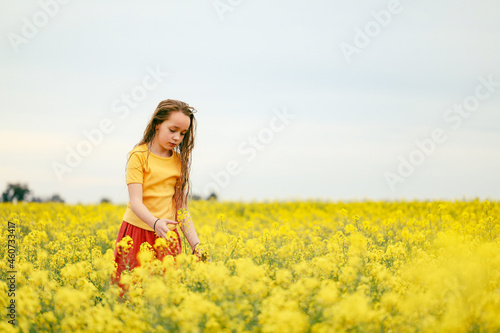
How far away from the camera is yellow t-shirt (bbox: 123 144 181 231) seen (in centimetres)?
409

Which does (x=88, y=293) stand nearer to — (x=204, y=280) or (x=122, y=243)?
(x=122, y=243)

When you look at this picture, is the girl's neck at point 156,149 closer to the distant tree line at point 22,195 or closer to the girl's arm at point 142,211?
the girl's arm at point 142,211

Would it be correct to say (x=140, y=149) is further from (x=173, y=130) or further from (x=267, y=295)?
(x=267, y=295)

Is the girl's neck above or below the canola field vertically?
above

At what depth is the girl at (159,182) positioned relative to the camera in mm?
4059

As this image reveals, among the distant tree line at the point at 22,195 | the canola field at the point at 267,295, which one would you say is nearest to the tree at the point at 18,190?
the distant tree line at the point at 22,195

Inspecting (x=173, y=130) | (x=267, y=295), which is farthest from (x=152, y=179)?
(x=267, y=295)

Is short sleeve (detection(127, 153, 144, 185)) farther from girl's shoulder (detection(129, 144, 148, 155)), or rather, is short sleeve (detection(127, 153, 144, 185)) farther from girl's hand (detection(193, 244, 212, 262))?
girl's hand (detection(193, 244, 212, 262))

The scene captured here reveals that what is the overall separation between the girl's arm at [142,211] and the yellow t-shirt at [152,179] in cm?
7

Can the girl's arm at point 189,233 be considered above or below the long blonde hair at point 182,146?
below

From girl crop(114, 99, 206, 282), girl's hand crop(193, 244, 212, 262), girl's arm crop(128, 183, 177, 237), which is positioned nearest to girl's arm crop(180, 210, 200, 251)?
girl crop(114, 99, 206, 282)

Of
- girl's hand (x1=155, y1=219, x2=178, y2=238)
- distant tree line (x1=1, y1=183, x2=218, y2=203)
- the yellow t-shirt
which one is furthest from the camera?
distant tree line (x1=1, y1=183, x2=218, y2=203)

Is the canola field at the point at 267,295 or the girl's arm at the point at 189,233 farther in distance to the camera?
the girl's arm at the point at 189,233

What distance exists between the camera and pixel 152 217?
391cm
